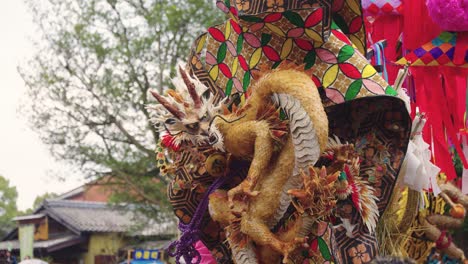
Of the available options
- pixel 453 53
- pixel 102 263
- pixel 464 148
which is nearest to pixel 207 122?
pixel 453 53

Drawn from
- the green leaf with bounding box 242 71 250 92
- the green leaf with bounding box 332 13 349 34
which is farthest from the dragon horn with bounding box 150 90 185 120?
the green leaf with bounding box 332 13 349 34

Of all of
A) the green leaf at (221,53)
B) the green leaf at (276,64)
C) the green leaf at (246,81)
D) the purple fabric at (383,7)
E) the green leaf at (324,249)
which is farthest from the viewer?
the purple fabric at (383,7)

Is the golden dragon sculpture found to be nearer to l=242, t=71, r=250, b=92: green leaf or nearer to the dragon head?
the dragon head

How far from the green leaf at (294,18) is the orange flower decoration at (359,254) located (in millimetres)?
910

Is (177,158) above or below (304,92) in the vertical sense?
below

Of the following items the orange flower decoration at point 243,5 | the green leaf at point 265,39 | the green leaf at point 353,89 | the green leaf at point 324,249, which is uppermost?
the orange flower decoration at point 243,5

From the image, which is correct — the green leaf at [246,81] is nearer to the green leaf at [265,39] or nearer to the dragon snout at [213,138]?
the green leaf at [265,39]

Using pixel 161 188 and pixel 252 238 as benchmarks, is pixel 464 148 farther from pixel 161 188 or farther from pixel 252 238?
pixel 161 188

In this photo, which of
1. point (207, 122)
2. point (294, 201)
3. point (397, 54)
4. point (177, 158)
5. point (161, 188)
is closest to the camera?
point (294, 201)

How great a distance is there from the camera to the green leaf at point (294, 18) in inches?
100

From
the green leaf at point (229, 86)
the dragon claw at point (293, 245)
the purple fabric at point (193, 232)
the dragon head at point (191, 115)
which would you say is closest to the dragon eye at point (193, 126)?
the dragon head at point (191, 115)

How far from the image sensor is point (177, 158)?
10.3 ft

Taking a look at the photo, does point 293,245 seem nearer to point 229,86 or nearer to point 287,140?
point 287,140

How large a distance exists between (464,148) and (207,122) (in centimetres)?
216
